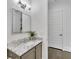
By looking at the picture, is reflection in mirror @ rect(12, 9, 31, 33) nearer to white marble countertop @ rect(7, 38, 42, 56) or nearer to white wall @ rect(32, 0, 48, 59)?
white wall @ rect(32, 0, 48, 59)

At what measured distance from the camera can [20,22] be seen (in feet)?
9.86

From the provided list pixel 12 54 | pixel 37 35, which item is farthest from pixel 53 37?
pixel 12 54

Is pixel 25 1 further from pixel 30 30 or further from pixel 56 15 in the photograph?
pixel 56 15

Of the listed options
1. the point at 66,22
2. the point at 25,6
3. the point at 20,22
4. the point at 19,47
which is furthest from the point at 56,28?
the point at 19,47

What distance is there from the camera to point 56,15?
5.27 metres

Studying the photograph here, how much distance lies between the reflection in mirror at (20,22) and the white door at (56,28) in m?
1.96

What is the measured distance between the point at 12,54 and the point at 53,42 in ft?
12.9

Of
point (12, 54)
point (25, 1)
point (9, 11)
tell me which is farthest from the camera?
point (25, 1)

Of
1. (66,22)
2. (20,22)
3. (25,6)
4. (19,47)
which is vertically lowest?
(19,47)

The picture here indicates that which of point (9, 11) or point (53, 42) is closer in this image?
point (9, 11)

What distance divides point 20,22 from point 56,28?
2623mm

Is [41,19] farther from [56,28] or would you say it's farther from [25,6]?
[56,28]

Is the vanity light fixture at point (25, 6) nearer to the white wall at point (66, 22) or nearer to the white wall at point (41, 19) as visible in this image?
the white wall at point (41, 19)
